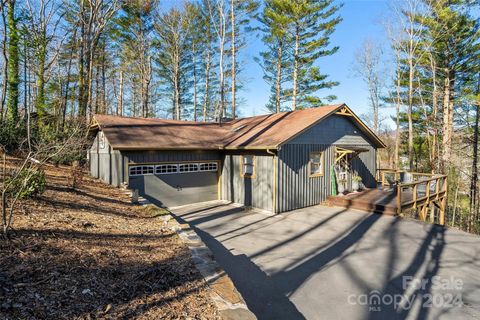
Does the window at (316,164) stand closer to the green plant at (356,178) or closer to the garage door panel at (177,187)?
the green plant at (356,178)

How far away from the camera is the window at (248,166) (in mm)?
10666

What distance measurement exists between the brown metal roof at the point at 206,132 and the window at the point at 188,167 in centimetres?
84

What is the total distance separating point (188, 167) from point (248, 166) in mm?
2588

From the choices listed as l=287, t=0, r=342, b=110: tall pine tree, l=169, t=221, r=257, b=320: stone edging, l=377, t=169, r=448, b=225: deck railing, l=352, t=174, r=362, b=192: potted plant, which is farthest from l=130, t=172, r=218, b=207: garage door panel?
l=287, t=0, r=342, b=110: tall pine tree

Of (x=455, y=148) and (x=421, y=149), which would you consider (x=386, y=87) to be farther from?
Answer: (x=455, y=148)

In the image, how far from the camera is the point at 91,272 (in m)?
3.11

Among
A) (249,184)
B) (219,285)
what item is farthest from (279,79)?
(219,285)

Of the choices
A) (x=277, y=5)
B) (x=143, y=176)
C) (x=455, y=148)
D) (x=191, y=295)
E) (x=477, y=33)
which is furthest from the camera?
(x=277, y=5)

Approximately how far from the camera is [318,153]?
37.0 feet

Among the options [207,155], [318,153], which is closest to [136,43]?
[207,155]

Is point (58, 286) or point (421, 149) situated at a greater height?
point (421, 149)

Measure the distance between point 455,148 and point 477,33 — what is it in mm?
7107

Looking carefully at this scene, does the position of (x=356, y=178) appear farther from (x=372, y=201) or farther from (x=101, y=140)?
(x=101, y=140)

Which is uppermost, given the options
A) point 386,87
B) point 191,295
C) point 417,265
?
point 386,87
